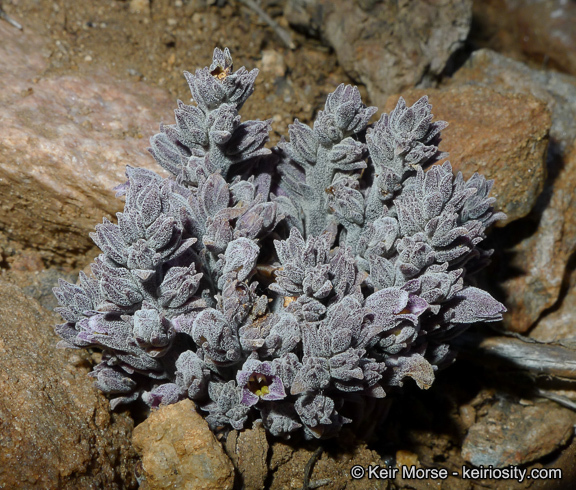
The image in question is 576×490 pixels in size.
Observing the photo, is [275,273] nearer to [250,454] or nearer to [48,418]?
[250,454]

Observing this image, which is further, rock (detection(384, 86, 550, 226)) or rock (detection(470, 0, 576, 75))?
rock (detection(470, 0, 576, 75))


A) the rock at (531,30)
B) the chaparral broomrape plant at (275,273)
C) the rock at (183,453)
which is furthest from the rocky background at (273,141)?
the rock at (531,30)

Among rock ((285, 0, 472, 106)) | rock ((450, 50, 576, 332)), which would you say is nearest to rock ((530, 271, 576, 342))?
rock ((450, 50, 576, 332))

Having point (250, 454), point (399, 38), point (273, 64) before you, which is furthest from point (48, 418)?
point (399, 38)

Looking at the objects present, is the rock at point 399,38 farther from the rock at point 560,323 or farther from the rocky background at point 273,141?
the rock at point 560,323

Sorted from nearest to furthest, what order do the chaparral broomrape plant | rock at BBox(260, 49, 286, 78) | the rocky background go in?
the chaparral broomrape plant → the rocky background → rock at BBox(260, 49, 286, 78)

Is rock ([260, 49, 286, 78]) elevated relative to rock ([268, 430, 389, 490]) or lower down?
elevated

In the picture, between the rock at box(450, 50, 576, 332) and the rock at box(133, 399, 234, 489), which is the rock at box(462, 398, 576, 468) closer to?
the rock at box(450, 50, 576, 332)
